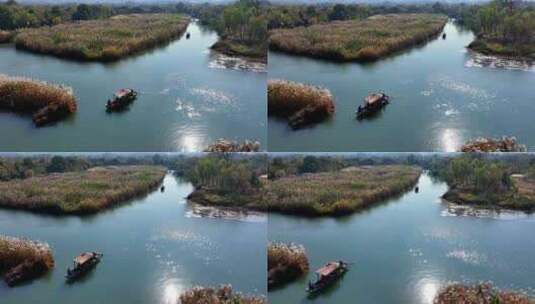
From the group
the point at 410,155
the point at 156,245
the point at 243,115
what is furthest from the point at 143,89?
the point at 410,155

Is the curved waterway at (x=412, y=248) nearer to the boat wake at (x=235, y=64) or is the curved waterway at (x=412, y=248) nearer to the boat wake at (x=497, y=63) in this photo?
the boat wake at (x=497, y=63)

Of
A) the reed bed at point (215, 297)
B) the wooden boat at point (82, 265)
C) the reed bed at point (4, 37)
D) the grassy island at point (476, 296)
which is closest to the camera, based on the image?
the grassy island at point (476, 296)

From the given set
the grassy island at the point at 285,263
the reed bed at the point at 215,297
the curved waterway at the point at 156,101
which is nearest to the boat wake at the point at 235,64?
the curved waterway at the point at 156,101

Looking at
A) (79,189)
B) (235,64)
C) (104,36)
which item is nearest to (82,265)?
(79,189)

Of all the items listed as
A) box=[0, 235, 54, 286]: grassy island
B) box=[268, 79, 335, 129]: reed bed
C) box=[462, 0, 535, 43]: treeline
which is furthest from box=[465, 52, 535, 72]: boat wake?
box=[0, 235, 54, 286]: grassy island

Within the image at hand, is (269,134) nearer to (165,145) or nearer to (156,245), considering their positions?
(165,145)

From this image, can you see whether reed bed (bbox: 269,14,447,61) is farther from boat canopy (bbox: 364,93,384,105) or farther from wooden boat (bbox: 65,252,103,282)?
wooden boat (bbox: 65,252,103,282)

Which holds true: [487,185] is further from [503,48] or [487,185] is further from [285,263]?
[285,263]
